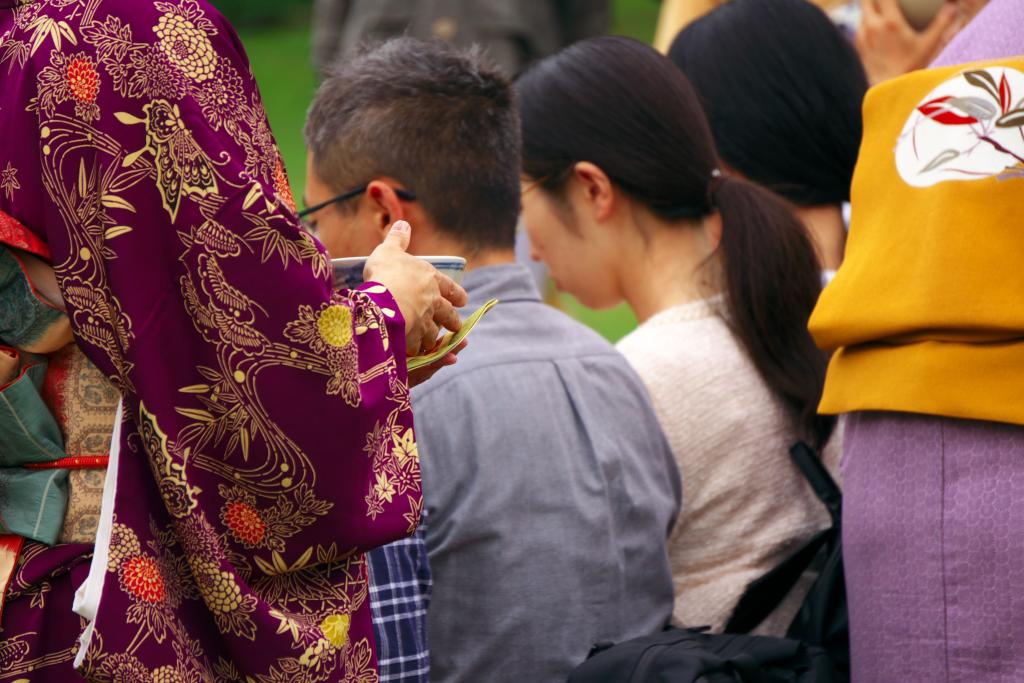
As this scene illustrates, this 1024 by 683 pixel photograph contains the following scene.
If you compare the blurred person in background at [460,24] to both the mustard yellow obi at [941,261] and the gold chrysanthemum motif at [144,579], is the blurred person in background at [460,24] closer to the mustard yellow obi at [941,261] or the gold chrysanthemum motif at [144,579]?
the mustard yellow obi at [941,261]

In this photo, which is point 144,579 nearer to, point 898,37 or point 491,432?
point 491,432

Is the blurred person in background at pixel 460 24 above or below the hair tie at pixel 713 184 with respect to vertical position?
below

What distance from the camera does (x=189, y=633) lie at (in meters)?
1.52

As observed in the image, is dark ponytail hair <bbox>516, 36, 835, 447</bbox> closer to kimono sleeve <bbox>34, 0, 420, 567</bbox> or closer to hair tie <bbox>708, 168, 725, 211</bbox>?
hair tie <bbox>708, 168, 725, 211</bbox>

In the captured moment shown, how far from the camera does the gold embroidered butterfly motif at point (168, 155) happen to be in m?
1.48

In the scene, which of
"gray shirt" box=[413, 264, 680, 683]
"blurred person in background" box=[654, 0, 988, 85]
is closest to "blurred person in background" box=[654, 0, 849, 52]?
"blurred person in background" box=[654, 0, 988, 85]

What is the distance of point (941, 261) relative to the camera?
1833 mm

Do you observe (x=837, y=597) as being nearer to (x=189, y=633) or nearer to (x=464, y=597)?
(x=464, y=597)

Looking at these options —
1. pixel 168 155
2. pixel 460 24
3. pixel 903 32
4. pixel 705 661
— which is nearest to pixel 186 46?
pixel 168 155

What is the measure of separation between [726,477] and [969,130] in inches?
36.4

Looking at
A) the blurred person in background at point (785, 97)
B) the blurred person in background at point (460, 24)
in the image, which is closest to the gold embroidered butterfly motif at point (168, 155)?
the blurred person in background at point (785, 97)

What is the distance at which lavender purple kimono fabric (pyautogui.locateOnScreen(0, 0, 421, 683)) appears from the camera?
1.48 meters

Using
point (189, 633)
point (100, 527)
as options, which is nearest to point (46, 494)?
point (100, 527)

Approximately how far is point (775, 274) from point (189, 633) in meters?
1.50
